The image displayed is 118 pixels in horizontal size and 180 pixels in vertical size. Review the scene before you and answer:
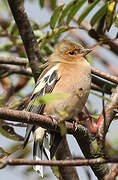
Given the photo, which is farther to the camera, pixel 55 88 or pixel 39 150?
pixel 55 88

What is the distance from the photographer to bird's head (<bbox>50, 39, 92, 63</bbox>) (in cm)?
514

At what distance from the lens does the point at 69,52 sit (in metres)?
5.25

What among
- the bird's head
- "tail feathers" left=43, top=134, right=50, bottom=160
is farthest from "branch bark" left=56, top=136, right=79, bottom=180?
the bird's head

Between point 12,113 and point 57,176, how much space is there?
1.51 m

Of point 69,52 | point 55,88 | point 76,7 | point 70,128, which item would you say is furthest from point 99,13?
point 69,52

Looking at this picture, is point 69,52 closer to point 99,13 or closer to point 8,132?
point 99,13

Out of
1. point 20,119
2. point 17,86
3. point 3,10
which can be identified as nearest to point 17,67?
point 17,86

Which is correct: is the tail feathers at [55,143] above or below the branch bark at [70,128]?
below

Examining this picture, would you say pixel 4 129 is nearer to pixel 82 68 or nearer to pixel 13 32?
pixel 82 68

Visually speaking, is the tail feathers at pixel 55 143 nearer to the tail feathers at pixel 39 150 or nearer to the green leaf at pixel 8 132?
the tail feathers at pixel 39 150

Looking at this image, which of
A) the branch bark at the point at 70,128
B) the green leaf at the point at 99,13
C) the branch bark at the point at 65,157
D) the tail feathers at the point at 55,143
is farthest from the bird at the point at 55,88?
the green leaf at the point at 99,13

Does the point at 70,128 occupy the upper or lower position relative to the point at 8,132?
upper

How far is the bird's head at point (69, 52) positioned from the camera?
5.14 metres

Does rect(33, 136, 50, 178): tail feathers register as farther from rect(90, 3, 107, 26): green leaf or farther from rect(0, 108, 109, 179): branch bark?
rect(90, 3, 107, 26): green leaf
